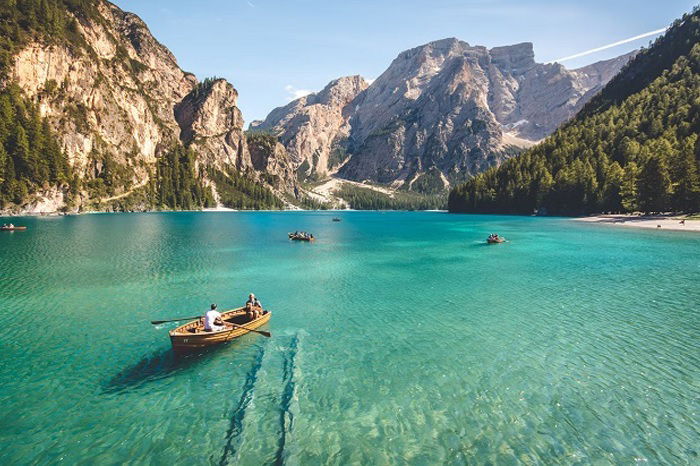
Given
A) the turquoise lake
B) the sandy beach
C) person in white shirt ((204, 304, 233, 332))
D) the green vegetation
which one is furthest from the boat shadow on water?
the green vegetation

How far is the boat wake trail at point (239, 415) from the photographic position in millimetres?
15175

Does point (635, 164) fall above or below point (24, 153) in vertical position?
below

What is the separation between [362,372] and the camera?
72.1ft

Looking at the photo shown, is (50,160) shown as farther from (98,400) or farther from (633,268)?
(633,268)

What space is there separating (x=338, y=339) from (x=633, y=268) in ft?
156

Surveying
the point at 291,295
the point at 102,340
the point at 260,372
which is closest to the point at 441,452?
the point at 260,372

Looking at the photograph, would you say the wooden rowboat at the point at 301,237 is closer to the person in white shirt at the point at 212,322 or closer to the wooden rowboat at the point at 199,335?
the wooden rowboat at the point at 199,335

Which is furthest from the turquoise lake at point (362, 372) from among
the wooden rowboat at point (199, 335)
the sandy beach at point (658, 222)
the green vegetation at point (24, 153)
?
the green vegetation at point (24, 153)

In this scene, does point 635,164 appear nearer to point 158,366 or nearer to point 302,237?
point 302,237

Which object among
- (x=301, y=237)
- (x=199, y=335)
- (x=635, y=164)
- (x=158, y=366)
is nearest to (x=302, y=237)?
(x=301, y=237)

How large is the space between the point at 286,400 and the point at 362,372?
5.04 m

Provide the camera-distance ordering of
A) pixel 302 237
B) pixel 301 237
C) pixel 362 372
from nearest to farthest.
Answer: pixel 362 372
pixel 302 237
pixel 301 237

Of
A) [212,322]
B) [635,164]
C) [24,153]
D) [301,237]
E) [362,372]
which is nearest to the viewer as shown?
[362,372]

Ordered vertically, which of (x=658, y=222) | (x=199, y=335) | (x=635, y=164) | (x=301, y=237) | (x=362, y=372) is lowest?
(x=362, y=372)
